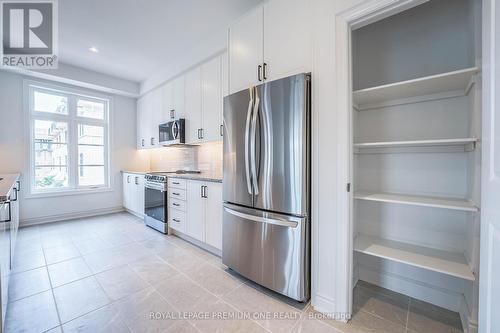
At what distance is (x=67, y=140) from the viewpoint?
4.14 m

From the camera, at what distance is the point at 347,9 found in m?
1.46

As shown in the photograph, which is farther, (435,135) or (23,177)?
(23,177)

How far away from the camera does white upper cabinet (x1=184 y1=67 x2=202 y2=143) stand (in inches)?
126

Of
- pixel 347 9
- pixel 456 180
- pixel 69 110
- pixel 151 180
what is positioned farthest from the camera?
pixel 69 110

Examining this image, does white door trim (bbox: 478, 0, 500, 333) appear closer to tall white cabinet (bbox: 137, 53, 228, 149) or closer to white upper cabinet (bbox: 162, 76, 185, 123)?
tall white cabinet (bbox: 137, 53, 228, 149)

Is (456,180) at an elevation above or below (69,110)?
below

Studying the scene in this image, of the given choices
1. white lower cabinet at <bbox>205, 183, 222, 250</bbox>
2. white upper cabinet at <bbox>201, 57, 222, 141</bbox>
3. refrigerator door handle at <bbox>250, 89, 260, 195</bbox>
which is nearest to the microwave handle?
white upper cabinet at <bbox>201, 57, 222, 141</bbox>

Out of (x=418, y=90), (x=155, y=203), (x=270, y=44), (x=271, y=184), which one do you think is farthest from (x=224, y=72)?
(x=155, y=203)

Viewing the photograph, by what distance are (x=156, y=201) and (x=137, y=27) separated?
2486 mm

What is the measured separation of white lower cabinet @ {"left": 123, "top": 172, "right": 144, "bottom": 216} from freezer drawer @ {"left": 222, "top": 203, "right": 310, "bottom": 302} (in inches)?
105

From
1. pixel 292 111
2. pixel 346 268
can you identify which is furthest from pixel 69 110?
pixel 346 268

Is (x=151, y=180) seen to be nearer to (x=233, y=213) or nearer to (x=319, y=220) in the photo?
(x=233, y=213)

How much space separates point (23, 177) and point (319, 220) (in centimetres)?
489

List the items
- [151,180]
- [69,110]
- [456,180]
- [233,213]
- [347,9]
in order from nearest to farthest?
[347,9] < [456,180] < [233,213] < [151,180] < [69,110]
